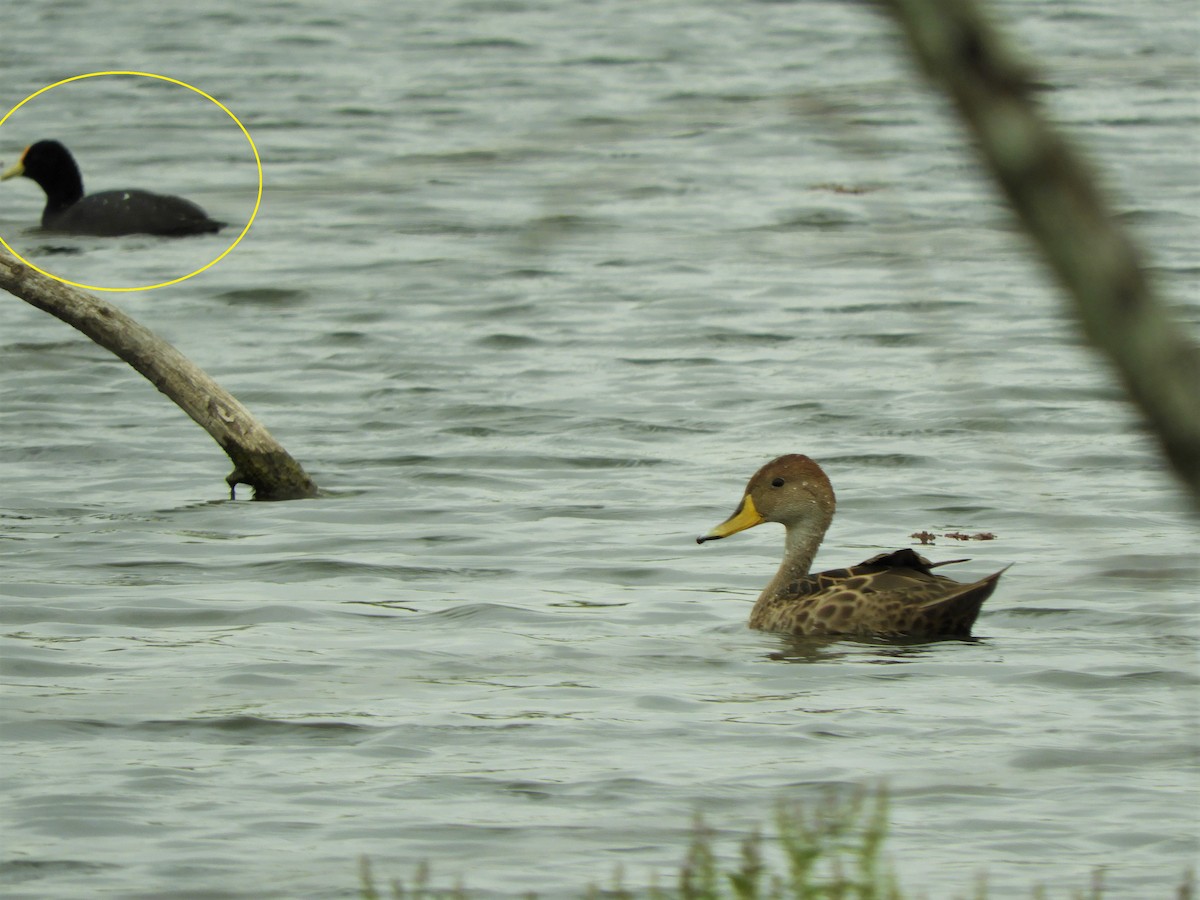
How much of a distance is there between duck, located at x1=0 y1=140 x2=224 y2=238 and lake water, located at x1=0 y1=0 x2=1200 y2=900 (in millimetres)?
252

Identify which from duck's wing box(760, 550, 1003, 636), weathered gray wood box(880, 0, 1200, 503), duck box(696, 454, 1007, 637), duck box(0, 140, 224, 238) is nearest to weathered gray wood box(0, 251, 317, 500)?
duck box(696, 454, 1007, 637)

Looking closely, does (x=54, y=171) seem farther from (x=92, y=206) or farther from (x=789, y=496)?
(x=789, y=496)

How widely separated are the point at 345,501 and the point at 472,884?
5.94m

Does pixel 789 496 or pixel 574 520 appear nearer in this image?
pixel 789 496

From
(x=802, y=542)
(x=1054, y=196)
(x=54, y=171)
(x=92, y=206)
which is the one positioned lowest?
(x=92, y=206)

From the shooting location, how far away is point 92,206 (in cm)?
1839

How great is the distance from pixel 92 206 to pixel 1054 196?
1745 centimetres

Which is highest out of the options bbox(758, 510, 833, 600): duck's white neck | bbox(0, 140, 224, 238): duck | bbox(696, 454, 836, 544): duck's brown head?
bbox(696, 454, 836, 544): duck's brown head

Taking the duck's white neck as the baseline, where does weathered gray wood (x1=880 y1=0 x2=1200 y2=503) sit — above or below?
above

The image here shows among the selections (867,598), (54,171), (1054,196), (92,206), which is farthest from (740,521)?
(54,171)

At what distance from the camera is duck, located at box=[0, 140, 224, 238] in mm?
18234

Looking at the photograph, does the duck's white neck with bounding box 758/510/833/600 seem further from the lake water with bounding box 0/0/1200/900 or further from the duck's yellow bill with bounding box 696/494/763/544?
the lake water with bounding box 0/0/1200/900

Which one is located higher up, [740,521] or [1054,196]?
[1054,196]

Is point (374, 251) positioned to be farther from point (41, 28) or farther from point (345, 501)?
point (41, 28)
